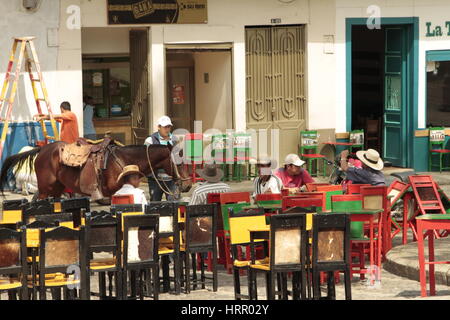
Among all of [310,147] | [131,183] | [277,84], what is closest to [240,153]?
[310,147]

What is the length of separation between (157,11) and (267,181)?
8.05 metres

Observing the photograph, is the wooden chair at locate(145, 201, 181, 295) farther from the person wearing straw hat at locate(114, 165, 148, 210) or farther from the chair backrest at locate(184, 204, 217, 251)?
the person wearing straw hat at locate(114, 165, 148, 210)

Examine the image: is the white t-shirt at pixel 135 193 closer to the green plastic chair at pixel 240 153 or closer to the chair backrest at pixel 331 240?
the chair backrest at pixel 331 240

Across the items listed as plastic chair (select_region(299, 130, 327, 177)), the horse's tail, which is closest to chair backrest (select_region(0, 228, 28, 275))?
the horse's tail

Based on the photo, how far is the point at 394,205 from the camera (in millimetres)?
16609

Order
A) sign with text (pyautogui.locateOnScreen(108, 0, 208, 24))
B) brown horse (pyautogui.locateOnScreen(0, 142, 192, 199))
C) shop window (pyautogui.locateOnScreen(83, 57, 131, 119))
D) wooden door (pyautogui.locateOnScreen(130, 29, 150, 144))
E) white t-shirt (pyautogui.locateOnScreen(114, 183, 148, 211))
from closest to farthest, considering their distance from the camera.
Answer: white t-shirt (pyautogui.locateOnScreen(114, 183, 148, 211)) < brown horse (pyautogui.locateOnScreen(0, 142, 192, 199)) < sign with text (pyautogui.locateOnScreen(108, 0, 208, 24)) < wooden door (pyautogui.locateOnScreen(130, 29, 150, 144)) < shop window (pyautogui.locateOnScreen(83, 57, 131, 119))

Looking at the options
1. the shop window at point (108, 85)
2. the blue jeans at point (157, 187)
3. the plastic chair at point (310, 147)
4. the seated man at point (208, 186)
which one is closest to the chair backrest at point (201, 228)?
the seated man at point (208, 186)

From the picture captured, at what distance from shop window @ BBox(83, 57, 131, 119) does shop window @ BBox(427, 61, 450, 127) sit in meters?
6.29

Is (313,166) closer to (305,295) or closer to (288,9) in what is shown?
(288,9)

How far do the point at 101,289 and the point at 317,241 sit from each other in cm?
242

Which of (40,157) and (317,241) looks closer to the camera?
(317,241)

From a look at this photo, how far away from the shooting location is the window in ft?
84.7

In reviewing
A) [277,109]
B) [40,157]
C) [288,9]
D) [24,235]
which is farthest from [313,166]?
[24,235]

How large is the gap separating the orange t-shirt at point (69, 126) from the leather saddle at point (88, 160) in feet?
12.8
